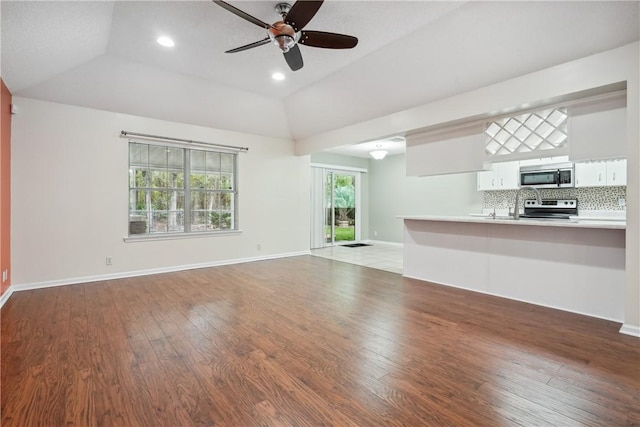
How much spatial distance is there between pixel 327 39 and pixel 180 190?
393 centimetres

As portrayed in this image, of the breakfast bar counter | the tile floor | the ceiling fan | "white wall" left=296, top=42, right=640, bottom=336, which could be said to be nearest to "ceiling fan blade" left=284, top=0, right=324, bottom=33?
the ceiling fan

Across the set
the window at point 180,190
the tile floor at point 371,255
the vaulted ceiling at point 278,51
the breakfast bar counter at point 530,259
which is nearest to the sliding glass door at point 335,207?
the tile floor at point 371,255

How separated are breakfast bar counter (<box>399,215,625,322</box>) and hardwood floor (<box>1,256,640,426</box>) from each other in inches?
11.5

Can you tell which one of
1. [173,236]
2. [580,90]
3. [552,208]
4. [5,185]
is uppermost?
[580,90]

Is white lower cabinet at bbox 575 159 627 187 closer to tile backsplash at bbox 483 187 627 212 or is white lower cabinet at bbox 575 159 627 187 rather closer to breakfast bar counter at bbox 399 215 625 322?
tile backsplash at bbox 483 187 627 212

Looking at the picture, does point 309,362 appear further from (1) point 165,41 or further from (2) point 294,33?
(1) point 165,41

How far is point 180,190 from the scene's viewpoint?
5438 mm

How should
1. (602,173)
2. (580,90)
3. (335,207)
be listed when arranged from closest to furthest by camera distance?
(580,90) < (602,173) < (335,207)

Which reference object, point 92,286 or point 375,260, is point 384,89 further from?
point 92,286

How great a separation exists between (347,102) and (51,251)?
4969mm

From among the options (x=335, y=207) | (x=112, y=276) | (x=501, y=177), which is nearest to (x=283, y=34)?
(x=112, y=276)

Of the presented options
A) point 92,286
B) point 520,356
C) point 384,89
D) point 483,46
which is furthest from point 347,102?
point 92,286

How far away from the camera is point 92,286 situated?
4234 mm

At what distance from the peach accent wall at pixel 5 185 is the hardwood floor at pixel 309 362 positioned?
1.67 ft
